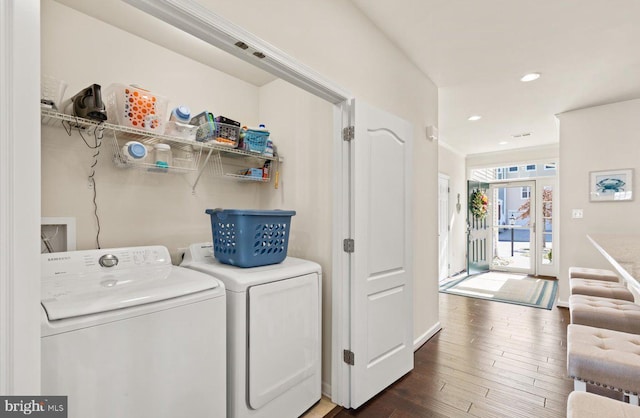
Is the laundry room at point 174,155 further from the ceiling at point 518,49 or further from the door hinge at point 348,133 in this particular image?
the ceiling at point 518,49

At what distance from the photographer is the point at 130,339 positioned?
3.76 ft

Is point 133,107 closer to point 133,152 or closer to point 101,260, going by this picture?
point 133,152

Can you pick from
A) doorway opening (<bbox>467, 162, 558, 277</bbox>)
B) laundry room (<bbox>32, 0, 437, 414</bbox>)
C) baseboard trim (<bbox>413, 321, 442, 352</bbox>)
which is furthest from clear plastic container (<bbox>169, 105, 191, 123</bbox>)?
doorway opening (<bbox>467, 162, 558, 277</bbox>)

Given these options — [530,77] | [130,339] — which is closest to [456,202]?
[530,77]

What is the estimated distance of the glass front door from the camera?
627 cm

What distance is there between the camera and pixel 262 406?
5.41ft

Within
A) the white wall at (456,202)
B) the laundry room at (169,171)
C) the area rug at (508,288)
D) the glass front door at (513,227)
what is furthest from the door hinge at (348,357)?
the glass front door at (513,227)

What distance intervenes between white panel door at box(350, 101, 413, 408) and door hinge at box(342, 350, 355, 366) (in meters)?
0.03

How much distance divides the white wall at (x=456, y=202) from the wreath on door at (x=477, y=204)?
14cm

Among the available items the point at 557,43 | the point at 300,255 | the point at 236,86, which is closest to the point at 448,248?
the point at 557,43

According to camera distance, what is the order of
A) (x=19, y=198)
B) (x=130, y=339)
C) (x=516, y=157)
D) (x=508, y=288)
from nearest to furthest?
(x=19, y=198) < (x=130, y=339) < (x=508, y=288) < (x=516, y=157)

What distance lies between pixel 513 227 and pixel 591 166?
9.53 ft

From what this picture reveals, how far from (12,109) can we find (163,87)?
1.57m

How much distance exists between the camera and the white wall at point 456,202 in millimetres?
5988
